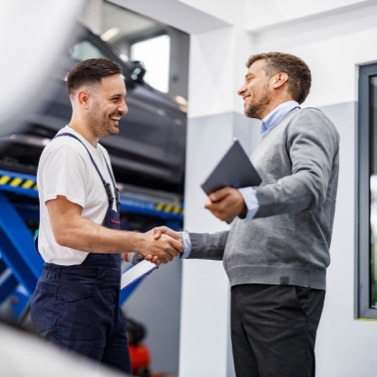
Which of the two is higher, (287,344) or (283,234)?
(283,234)

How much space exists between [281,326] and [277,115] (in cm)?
61

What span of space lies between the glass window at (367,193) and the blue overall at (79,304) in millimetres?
1483

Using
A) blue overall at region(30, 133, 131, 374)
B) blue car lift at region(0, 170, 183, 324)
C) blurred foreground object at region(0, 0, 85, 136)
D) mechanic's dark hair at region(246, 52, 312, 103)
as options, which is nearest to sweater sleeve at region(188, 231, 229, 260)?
blue overall at region(30, 133, 131, 374)

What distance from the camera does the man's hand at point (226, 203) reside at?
1476mm

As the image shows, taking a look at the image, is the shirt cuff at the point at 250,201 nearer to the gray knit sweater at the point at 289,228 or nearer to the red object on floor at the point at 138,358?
the gray knit sweater at the point at 289,228

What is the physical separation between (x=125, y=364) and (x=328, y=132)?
0.93m

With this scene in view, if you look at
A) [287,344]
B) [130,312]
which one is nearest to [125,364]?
[287,344]

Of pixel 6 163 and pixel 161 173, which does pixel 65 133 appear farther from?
pixel 161 173

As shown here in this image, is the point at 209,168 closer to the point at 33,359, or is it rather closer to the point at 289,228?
the point at 289,228

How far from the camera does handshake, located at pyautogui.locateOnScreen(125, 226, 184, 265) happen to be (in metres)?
1.93

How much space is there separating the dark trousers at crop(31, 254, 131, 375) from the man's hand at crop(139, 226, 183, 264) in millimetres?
135

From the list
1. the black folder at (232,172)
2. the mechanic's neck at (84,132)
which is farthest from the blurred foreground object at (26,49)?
the mechanic's neck at (84,132)

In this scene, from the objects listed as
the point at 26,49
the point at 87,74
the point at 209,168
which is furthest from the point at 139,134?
the point at 26,49

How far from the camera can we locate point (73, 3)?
53 centimetres
